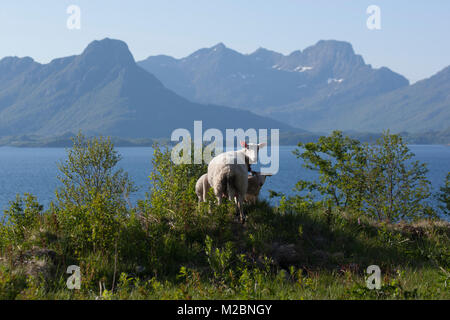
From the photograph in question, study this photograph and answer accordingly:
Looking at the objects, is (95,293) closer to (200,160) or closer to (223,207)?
(223,207)

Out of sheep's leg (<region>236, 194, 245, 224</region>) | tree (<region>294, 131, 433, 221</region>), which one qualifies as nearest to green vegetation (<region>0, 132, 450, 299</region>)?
sheep's leg (<region>236, 194, 245, 224</region>)

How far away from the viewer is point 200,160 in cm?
3819

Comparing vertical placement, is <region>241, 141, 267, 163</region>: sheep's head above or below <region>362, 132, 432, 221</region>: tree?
above

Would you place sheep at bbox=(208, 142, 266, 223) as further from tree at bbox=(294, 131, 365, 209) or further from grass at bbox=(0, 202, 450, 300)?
tree at bbox=(294, 131, 365, 209)

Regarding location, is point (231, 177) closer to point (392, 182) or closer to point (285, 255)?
point (285, 255)

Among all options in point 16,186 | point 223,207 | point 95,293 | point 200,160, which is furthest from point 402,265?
point 16,186

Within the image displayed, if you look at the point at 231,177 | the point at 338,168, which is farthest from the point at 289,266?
the point at 338,168

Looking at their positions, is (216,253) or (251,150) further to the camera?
(251,150)

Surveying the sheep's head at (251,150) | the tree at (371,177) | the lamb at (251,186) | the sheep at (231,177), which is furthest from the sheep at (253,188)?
the tree at (371,177)

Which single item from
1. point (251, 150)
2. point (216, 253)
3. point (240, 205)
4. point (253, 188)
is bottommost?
point (216, 253)

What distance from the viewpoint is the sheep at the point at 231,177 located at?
37.4ft

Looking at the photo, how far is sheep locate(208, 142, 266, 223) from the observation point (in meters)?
11.4

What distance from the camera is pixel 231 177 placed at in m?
11.4
